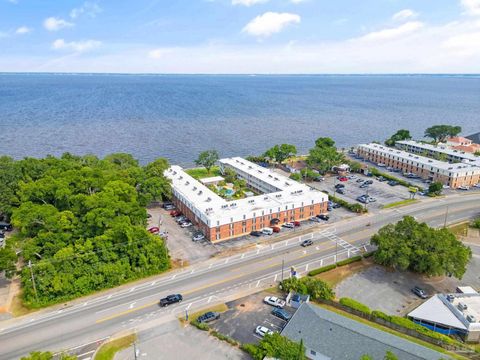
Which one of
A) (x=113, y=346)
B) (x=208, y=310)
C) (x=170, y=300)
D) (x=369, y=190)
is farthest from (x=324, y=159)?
(x=113, y=346)

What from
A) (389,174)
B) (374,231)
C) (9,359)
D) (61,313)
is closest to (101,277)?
(61,313)

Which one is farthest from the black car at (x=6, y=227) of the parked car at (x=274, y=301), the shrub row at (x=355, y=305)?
the shrub row at (x=355, y=305)

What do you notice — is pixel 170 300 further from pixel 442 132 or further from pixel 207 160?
pixel 442 132

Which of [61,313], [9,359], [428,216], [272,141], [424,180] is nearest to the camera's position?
[9,359]

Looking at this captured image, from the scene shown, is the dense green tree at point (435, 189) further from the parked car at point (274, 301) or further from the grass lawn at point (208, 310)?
the grass lawn at point (208, 310)

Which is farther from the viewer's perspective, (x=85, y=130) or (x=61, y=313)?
(x=85, y=130)

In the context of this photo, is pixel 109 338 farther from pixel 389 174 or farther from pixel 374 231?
pixel 389 174
